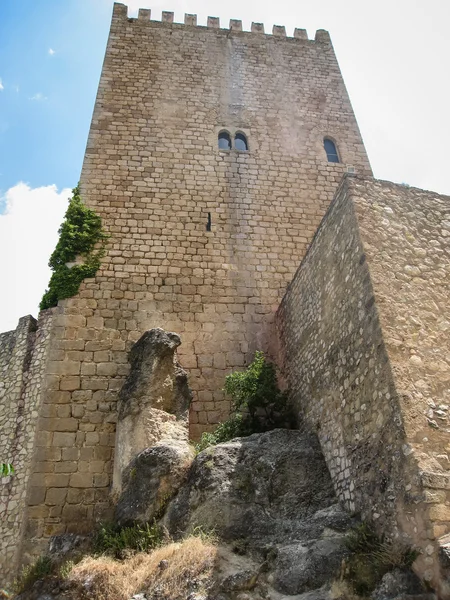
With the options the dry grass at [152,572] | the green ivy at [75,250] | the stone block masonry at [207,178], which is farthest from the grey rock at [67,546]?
the green ivy at [75,250]

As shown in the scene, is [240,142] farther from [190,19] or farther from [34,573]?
[34,573]

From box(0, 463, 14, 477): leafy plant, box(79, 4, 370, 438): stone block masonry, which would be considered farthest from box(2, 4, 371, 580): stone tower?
box(0, 463, 14, 477): leafy plant

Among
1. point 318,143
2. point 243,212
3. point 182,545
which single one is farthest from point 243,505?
point 318,143

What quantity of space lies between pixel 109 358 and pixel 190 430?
2.09 m

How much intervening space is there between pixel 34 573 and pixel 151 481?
1890 mm

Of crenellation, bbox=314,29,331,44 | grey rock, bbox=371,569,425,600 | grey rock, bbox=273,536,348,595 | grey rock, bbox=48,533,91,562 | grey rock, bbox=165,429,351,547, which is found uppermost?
crenellation, bbox=314,29,331,44

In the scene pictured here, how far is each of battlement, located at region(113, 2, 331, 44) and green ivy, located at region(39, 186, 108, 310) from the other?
7.50 metres

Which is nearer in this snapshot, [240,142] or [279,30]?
[240,142]

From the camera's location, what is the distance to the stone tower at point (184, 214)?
8.55 metres

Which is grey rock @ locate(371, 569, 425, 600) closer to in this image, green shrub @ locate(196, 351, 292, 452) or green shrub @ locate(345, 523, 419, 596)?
green shrub @ locate(345, 523, 419, 596)

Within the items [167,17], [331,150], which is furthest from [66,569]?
[167,17]

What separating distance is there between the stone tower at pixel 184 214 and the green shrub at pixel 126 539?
1.23 m

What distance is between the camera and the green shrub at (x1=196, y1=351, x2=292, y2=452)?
27.8 ft

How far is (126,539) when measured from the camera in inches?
254
